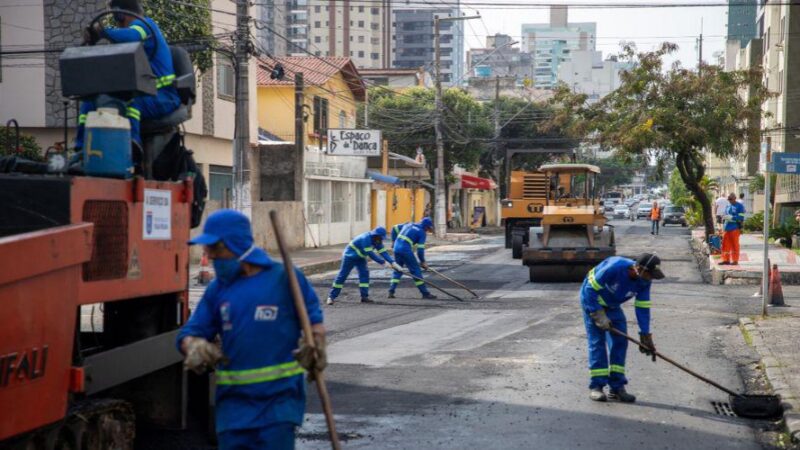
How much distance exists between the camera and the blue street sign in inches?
633

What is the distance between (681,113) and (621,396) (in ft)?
89.2

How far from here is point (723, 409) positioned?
9633 mm

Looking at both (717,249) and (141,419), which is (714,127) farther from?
(141,419)

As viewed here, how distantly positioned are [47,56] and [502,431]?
2165 centimetres

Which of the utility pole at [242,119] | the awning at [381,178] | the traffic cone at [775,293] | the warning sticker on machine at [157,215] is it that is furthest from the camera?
the awning at [381,178]

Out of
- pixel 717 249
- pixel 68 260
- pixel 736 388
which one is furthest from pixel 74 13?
pixel 68 260

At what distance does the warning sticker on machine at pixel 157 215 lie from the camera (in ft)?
21.7

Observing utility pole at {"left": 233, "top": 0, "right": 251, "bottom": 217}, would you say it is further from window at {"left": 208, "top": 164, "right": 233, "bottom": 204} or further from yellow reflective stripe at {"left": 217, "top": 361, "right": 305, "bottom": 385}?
yellow reflective stripe at {"left": 217, "top": 361, "right": 305, "bottom": 385}

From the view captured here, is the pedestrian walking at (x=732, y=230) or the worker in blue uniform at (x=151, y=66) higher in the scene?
the worker in blue uniform at (x=151, y=66)

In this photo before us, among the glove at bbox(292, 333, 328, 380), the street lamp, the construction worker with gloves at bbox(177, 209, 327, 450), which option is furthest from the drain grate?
the street lamp

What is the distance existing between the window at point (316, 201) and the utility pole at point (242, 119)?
15.7 metres

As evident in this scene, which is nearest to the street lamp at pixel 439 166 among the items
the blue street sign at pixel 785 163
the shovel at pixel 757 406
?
the blue street sign at pixel 785 163

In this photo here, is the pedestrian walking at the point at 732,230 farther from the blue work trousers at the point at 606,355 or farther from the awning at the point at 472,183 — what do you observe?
the awning at the point at 472,183

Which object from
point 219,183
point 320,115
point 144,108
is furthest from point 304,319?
point 320,115
